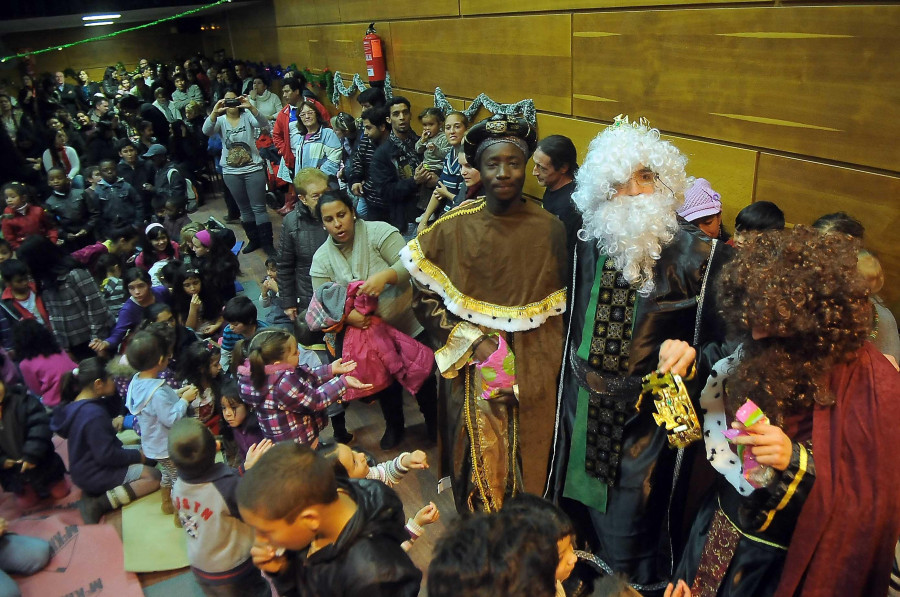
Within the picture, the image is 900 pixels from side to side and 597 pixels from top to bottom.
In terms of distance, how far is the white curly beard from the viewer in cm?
213

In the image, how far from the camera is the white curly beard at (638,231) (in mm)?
2127

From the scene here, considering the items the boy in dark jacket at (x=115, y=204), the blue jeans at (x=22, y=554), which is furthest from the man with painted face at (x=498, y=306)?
the boy in dark jacket at (x=115, y=204)

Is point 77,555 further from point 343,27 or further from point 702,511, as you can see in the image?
point 343,27

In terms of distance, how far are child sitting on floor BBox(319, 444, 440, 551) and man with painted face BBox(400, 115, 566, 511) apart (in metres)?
0.50

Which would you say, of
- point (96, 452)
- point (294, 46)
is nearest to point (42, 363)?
point (96, 452)

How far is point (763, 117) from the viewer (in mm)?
2803

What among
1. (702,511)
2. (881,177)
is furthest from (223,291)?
(881,177)

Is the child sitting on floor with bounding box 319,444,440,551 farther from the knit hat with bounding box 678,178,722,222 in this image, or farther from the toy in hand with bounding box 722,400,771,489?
the knit hat with bounding box 678,178,722,222

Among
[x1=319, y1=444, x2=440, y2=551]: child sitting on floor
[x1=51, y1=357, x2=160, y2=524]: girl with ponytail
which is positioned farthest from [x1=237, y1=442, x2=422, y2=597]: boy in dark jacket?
[x1=51, y1=357, x2=160, y2=524]: girl with ponytail

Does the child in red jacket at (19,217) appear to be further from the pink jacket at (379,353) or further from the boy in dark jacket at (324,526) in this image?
the boy in dark jacket at (324,526)

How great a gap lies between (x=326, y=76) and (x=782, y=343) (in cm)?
803

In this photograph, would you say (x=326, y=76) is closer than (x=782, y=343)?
No

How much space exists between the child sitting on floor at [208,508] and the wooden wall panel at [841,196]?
253 centimetres

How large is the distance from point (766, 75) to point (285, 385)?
258 cm
